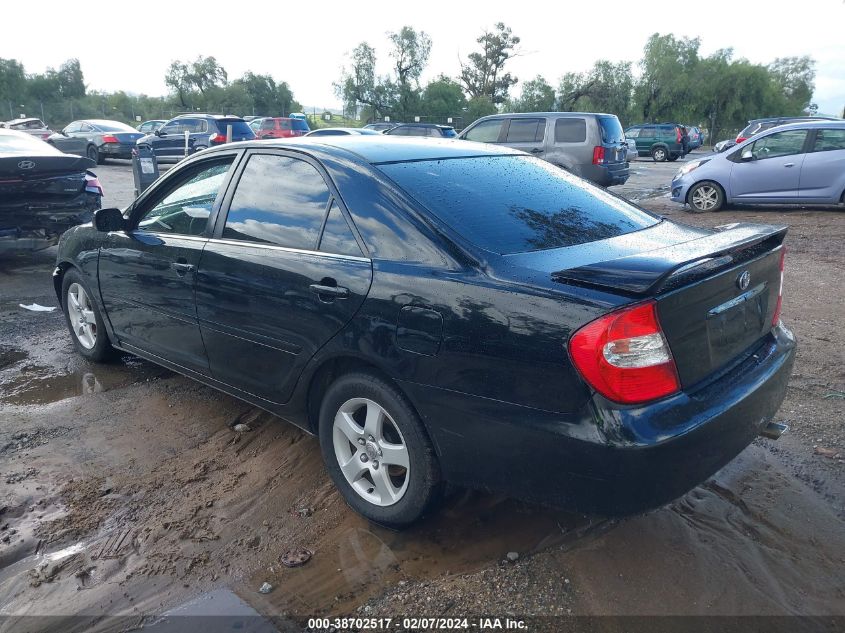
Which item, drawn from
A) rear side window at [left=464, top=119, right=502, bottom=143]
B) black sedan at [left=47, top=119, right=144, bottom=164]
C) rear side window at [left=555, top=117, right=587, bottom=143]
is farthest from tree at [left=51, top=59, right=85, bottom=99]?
rear side window at [left=555, top=117, right=587, bottom=143]

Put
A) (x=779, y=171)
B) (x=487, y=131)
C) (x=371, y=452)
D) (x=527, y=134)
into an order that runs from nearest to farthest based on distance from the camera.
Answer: (x=371, y=452) → (x=779, y=171) → (x=527, y=134) → (x=487, y=131)

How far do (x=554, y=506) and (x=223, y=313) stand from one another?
6.55 ft

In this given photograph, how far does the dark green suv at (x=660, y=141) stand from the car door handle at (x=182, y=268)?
105ft

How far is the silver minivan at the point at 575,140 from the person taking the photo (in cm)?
1377

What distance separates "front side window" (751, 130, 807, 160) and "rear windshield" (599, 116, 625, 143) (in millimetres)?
2895

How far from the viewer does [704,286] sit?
2.46 m

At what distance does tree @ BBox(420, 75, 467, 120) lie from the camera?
5491 centimetres

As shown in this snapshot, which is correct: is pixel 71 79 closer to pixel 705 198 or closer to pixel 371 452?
pixel 705 198

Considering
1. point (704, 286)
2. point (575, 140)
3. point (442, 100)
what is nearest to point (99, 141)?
point (575, 140)

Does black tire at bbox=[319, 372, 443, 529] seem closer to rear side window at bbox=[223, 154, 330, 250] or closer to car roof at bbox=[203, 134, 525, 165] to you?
rear side window at bbox=[223, 154, 330, 250]

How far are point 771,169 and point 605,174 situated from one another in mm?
3146

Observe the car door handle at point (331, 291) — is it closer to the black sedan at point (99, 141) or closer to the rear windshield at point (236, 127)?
the rear windshield at point (236, 127)

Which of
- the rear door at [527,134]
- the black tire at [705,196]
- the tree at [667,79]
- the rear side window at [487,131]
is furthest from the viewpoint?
the tree at [667,79]

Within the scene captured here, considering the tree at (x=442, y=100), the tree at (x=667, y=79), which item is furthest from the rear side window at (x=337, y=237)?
the tree at (x=667, y=79)
